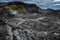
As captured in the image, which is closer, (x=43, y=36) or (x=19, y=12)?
(x=43, y=36)

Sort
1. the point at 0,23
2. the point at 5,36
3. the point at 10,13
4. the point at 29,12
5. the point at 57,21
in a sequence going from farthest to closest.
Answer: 1. the point at 29,12
2. the point at 10,13
3. the point at 57,21
4. the point at 0,23
5. the point at 5,36

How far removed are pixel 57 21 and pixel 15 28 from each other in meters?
2.77

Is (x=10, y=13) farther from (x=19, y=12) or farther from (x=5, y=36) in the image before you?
(x=5, y=36)

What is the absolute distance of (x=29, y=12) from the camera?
535 inches

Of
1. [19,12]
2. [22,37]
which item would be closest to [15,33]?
[22,37]

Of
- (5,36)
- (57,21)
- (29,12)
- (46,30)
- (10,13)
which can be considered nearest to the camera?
(5,36)

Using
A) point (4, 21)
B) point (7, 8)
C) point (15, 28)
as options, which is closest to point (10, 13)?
point (7, 8)

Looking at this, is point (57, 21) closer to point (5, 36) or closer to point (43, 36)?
point (43, 36)

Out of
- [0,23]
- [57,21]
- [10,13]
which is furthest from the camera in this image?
[10,13]

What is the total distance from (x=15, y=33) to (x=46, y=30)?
1.60 m

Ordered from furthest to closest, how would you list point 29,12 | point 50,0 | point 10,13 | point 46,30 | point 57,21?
point 50,0, point 29,12, point 10,13, point 57,21, point 46,30

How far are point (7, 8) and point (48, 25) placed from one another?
370 cm

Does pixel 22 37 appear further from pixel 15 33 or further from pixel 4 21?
pixel 4 21

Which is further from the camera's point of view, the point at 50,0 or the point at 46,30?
the point at 50,0
